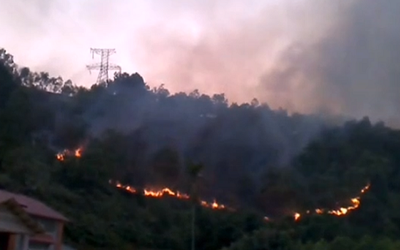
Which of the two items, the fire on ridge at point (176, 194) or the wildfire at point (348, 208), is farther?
the wildfire at point (348, 208)

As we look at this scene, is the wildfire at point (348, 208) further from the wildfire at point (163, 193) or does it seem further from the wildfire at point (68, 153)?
the wildfire at point (68, 153)

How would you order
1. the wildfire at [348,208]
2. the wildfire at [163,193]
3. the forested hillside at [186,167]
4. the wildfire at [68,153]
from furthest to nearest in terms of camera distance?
the wildfire at [163,193]
the wildfire at [348,208]
the wildfire at [68,153]
the forested hillside at [186,167]

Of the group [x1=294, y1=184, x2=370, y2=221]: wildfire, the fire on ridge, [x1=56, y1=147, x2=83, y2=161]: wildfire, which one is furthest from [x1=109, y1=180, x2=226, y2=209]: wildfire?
[x1=294, y1=184, x2=370, y2=221]: wildfire

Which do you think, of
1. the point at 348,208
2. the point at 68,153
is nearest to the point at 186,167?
the point at 68,153

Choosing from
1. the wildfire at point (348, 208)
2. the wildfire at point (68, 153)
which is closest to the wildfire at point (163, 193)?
the wildfire at point (68, 153)

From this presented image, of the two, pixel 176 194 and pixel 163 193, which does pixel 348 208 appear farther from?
pixel 163 193

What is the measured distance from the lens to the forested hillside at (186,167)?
5619 cm

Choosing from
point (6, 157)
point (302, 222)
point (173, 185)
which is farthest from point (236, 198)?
point (6, 157)

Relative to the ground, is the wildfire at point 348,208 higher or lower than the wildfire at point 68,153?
lower

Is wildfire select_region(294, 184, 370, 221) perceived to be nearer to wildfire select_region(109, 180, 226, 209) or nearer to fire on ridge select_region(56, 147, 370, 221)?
fire on ridge select_region(56, 147, 370, 221)

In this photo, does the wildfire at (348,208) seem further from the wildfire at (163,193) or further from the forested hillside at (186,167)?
the wildfire at (163,193)

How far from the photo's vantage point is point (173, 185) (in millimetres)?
72875

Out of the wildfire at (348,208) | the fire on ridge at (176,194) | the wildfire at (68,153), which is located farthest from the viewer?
the wildfire at (348,208)

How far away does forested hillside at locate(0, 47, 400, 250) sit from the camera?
56.2m
